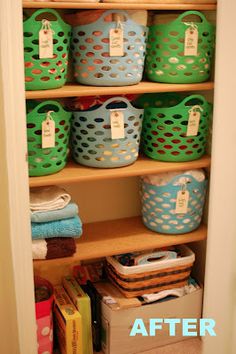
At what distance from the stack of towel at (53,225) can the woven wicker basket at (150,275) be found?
0.98 feet

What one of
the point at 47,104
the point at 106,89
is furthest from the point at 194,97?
the point at 47,104

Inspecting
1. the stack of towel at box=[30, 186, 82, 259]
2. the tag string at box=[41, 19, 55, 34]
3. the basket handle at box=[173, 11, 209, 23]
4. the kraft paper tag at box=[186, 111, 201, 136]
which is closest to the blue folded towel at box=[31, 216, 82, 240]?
the stack of towel at box=[30, 186, 82, 259]

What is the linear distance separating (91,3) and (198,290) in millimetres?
1325

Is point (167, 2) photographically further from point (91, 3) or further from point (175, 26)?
point (91, 3)

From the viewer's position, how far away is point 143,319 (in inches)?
87.3

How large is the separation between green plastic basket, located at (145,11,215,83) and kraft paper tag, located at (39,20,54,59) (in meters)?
0.47

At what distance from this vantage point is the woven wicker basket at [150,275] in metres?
2.19

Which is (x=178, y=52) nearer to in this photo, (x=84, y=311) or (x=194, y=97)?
(x=194, y=97)

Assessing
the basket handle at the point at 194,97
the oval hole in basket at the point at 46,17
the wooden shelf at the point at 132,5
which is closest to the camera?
the wooden shelf at the point at 132,5

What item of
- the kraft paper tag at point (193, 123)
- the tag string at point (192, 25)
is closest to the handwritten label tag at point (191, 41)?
the tag string at point (192, 25)

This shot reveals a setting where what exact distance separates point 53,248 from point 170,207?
539mm
